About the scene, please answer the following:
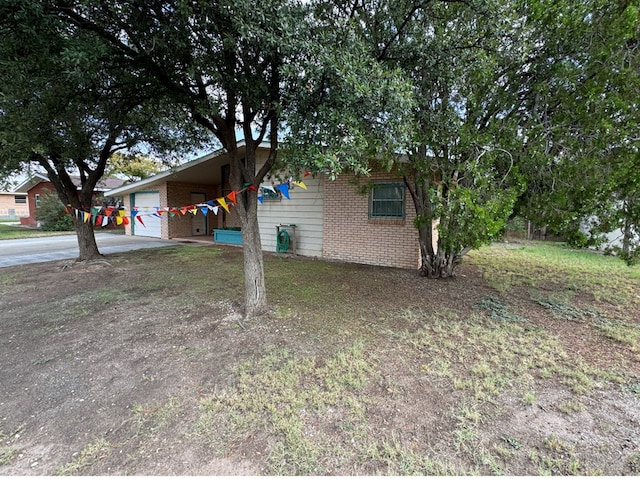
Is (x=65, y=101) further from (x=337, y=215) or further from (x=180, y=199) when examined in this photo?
(x=180, y=199)

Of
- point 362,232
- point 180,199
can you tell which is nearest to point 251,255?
point 362,232

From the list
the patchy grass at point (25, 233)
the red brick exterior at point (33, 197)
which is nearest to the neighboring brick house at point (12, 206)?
the red brick exterior at point (33, 197)

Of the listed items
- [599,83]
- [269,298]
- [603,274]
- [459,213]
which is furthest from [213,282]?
[603,274]

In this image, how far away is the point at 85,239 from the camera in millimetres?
8133

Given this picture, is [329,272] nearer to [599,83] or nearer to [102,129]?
[599,83]

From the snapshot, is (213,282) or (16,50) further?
(213,282)

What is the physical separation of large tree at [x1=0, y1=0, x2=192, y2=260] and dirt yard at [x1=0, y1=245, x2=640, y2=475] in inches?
113

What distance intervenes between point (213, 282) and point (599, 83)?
676cm

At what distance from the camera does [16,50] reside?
10.4 feet

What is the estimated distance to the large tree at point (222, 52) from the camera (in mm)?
2730

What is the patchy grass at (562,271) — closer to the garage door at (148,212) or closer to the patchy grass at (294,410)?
the patchy grass at (294,410)

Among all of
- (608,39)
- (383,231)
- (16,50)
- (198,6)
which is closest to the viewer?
(198,6)

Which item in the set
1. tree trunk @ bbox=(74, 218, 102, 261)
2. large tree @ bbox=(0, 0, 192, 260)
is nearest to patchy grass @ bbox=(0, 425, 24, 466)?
large tree @ bbox=(0, 0, 192, 260)

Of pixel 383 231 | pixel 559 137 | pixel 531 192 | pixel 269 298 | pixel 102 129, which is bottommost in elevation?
pixel 269 298
